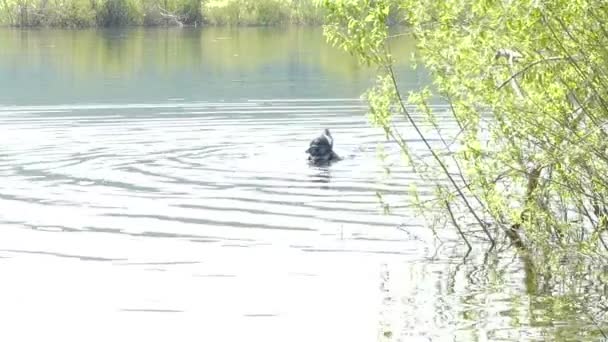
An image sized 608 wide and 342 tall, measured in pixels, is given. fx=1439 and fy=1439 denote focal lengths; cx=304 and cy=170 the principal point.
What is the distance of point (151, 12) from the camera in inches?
2997

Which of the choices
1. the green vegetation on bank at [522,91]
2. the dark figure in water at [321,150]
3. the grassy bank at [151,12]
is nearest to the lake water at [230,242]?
the dark figure in water at [321,150]

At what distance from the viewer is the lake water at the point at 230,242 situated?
11539 mm

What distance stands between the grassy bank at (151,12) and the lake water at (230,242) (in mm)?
42954

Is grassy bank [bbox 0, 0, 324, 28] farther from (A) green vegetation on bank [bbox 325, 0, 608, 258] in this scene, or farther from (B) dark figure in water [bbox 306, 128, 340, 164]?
(A) green vegetation on bank [bbox 325, 0, 608, 258]

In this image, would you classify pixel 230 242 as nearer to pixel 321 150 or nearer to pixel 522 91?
pixel 522 91

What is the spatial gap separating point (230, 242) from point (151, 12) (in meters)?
62.2

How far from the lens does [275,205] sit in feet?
57.6

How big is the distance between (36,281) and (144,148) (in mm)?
10817

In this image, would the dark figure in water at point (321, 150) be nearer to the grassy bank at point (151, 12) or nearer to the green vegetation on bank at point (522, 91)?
the green vegetation on bank at point (522, 91)

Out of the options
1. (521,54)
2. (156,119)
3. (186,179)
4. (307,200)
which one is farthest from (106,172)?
(521,54)

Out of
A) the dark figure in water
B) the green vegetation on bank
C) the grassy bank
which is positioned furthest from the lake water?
the grassy bank

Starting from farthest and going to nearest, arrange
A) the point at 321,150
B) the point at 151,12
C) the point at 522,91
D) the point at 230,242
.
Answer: the point at 151,12 < the point at 321,150 < the point at 230,242 < the point at 522,91

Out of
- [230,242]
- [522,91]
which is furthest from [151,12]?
[522,91]

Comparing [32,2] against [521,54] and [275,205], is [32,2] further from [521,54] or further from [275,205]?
[521,54]
